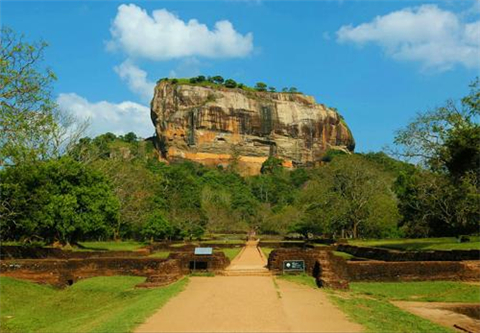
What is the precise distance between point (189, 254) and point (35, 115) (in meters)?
7.92

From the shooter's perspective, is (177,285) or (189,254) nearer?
(177,285)

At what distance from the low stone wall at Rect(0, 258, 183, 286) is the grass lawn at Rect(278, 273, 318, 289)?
387cm

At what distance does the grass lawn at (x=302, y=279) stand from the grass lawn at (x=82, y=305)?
3590mm

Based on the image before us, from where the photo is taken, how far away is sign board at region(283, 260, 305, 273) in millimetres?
18078

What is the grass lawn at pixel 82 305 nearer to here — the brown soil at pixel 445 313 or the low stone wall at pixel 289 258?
the low stone wall at pixel 289 258

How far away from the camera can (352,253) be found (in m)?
30.9

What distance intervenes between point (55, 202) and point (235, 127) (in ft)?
356

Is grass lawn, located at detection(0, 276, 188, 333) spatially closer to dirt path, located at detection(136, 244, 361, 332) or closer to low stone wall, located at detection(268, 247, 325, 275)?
dirt path, located at detection(136, 244, 361, 332)

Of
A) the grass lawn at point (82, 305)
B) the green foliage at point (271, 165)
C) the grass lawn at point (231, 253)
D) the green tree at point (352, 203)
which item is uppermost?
the green foliage at point (271, 165)

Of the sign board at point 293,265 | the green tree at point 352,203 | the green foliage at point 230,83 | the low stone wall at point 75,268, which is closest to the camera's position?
the low stone wall at point 75,268

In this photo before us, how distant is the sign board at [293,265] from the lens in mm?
18078

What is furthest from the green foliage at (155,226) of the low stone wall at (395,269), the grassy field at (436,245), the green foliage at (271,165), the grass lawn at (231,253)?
the green foliage at (271,165)

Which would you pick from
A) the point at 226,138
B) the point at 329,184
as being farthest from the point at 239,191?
the point at 329,184

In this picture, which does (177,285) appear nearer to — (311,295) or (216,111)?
(311,295)
